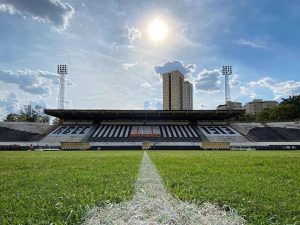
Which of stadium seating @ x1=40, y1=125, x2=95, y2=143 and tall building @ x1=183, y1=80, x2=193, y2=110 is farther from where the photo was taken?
tall building @ x1=183, y1=80, x2=193, y2=110

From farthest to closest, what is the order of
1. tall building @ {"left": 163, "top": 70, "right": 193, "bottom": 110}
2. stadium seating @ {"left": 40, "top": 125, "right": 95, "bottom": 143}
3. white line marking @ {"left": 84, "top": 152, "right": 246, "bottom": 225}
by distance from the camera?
tall building @ {"left": 163, "top": 70, "right": 193, "bottom": 110} < stadium seating @ {"left": 40, "top": 125, "right": 95, "bottom": 143} < white line marking @ {"left": 84, "top": 152, "right": 246, "bottom": 225}

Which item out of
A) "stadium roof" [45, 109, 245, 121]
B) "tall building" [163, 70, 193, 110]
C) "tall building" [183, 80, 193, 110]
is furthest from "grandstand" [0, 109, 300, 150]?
"tall building" [183, 80, 193, 110]

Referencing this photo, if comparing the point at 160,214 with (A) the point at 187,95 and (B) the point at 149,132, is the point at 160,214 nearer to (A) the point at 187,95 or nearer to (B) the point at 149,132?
(B) the point at 149,132

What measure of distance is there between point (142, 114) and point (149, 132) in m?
3.63

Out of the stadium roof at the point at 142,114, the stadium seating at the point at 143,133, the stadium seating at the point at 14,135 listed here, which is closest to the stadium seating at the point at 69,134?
the stadium seating at the point at 143,133

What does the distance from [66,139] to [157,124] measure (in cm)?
1530

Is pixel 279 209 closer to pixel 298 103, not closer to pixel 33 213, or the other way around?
pixel 33 213

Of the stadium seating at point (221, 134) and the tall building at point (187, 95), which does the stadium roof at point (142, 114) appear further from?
the tall building at point (187, 95)

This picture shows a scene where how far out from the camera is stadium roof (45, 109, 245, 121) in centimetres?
4612

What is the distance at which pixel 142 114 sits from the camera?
47938mm

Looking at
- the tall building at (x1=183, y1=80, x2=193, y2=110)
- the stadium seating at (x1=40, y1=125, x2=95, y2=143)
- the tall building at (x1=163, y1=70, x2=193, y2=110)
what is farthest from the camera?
the tall building at (x1=183, y1=80, x2=193, y2=110)

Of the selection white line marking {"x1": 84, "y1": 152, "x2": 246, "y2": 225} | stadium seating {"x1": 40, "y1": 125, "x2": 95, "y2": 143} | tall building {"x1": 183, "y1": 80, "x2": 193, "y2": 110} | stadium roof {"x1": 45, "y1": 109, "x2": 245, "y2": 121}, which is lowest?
white line marking {"x1": 84, "y1": 152, "x2": 246, "y2": 225}

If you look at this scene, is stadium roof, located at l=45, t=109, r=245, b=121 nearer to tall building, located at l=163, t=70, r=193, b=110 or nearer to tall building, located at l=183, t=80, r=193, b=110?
tall building, located at l=163, t=70, r=193, b=110

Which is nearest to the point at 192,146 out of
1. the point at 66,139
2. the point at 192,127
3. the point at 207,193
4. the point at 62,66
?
the point at 192,127
